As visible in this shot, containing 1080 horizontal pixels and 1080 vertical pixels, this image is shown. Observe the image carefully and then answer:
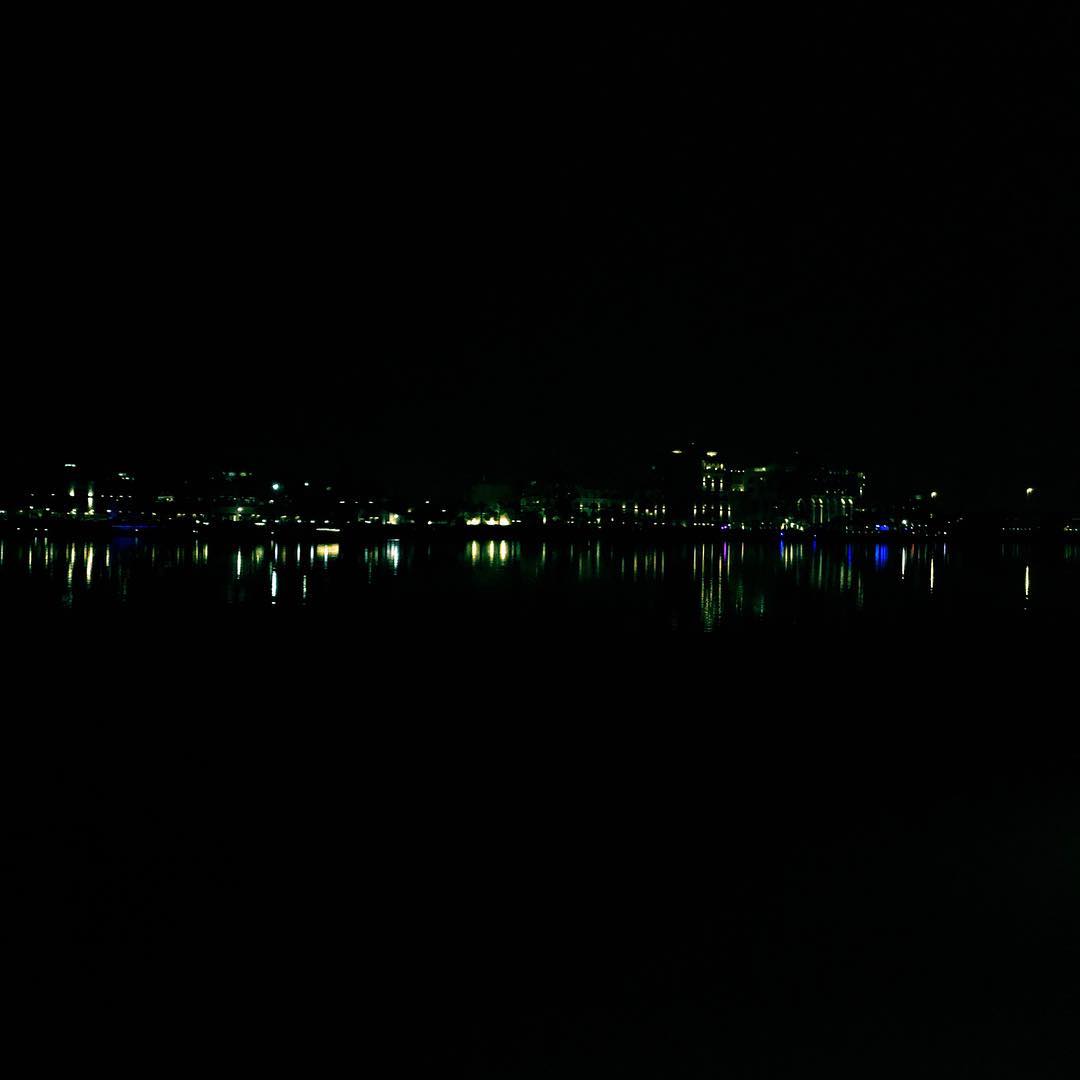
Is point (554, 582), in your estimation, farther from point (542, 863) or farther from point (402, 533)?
point (402, 533)

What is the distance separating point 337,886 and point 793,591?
813 inches

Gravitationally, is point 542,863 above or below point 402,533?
above

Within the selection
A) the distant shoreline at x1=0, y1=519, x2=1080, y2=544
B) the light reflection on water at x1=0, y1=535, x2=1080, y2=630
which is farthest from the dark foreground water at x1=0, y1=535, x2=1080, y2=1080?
the distant shoreline at x1=0, y1=519, x2=1080, y2=544

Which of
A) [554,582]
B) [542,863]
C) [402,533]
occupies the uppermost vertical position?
[542,863]

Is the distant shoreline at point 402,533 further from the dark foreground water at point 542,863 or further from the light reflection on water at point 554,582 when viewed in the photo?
the dark foreground water at point 542,863

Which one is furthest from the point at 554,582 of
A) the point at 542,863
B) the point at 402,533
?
the point at 402,533

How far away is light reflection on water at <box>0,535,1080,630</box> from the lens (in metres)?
20.0

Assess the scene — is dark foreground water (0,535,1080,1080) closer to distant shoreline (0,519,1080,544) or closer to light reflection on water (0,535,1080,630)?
light reflection on water (0,535,1080,630)

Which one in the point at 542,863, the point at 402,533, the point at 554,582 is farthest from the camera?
the point at 402,533

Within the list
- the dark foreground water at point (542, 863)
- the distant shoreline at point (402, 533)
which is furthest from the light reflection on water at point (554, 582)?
the distant shoreline at point (402, 533)

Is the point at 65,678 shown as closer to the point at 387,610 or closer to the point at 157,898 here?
the point at 157,898

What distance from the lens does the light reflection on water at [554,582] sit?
2003 cm

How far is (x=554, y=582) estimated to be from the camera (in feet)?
87.1

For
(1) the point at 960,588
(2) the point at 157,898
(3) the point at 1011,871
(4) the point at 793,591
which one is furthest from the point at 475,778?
(1) the point at 960,588
